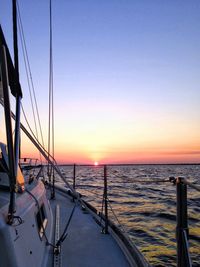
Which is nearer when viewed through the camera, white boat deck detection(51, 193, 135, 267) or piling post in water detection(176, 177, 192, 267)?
piling post in water detection(176, 177, 192, 267)

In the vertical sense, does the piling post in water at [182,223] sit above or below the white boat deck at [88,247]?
above

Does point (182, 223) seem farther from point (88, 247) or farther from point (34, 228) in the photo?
point (88, 247)

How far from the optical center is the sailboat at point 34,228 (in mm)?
2637

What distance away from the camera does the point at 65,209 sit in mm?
8016

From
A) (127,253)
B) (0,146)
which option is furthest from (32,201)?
(127,253)

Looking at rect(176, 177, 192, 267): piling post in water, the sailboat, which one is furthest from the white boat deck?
rect(176, 177, 192, 267): piling post in water

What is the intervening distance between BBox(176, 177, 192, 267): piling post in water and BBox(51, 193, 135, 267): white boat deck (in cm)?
183

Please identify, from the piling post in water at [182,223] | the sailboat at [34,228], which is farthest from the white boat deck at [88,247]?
the piling post in water at [182,223]

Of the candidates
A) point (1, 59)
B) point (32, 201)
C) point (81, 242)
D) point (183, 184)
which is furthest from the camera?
point (81, 242)

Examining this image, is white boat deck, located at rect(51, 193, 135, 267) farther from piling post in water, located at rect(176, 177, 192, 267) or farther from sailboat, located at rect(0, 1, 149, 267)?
piling post in water, located at rect(176, 177, 192, 267)

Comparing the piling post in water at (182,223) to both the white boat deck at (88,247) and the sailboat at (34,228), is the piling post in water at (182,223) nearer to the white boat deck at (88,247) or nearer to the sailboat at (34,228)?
the sailboat at (34,228)

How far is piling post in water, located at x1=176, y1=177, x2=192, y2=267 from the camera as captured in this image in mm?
2633

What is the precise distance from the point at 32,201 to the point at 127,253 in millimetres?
1842

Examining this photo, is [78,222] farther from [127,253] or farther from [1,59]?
[1,59]
